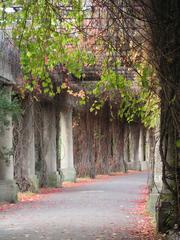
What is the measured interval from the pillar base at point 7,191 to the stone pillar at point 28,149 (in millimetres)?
3282

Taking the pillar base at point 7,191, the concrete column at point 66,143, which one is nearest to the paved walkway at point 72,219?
the pillar base at point 7,191

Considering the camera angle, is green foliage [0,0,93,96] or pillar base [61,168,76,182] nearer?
green foliage [0,0,93,96]

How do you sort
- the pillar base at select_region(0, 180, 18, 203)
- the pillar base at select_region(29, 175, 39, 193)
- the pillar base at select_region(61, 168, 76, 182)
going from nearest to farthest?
the pillar base at select_region(0, 180, 18, 203), the pillar base at select_region(29, 175, 39, 193), the pillar base at select_region(61, 168, 76, 182)

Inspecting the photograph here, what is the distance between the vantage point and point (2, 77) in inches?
614

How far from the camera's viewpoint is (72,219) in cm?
1213

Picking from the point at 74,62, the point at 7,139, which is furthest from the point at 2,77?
the point at 74,62

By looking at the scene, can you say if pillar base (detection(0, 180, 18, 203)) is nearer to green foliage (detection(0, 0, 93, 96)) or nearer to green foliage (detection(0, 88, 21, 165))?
green foliage (detection(0, 88, 21, 165))

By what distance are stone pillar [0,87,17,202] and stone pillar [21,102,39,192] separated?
306 cm

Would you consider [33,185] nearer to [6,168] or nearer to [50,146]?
[6,168]

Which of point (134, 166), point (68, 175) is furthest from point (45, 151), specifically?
point (134, 166)

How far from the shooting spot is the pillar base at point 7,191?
16000 mm

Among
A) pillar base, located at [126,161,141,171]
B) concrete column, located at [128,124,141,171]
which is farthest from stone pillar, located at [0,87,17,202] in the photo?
pillar base, located at [126,161,141,171]

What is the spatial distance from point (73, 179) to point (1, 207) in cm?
1138

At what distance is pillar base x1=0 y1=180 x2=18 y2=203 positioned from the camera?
16.0 m
